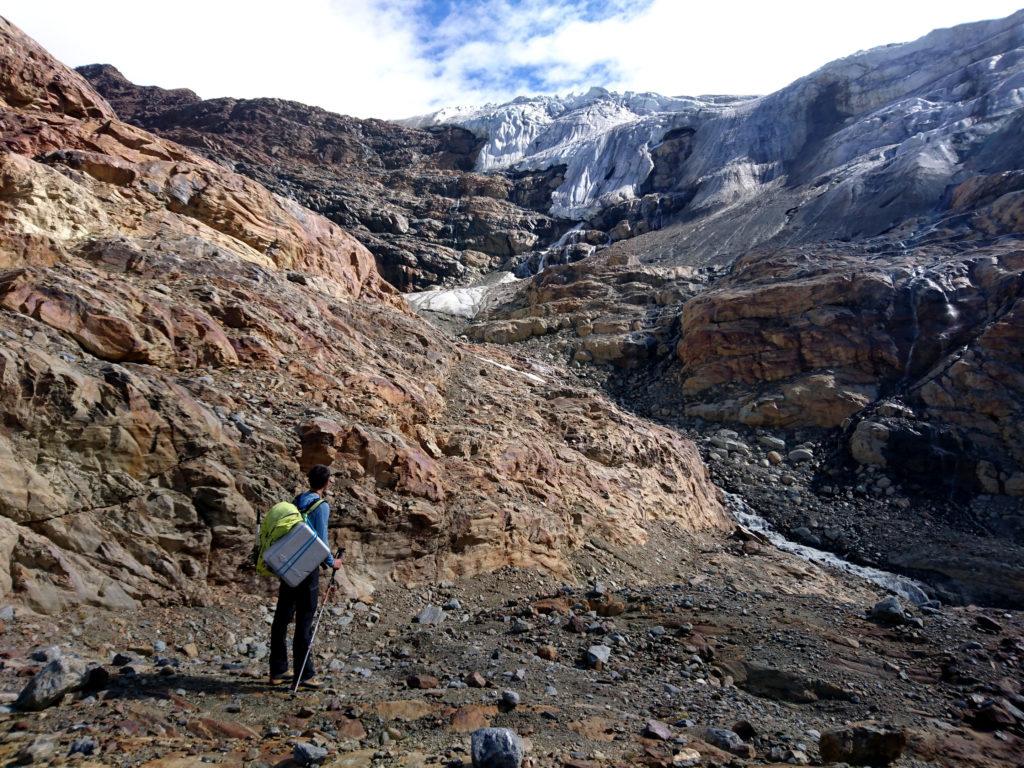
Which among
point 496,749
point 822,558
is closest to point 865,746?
point 496,749

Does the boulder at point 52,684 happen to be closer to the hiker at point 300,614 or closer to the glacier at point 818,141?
the hiker at point 300,614

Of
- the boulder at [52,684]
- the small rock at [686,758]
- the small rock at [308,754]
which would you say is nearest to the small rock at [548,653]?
the small rock at [686,758]

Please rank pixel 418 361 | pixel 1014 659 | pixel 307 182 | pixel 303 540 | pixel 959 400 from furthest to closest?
pixel 307 182 < pixel 959 400 < pixel 418 361 < pixel 1014 659 < pixel 303 540

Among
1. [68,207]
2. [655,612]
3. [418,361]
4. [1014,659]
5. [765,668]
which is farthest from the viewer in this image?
[418,361]

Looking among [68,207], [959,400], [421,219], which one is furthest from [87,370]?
[421,219]

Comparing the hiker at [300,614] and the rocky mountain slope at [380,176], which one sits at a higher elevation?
the rocky mountain slope at [380,176]

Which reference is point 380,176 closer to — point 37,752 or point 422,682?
point 422,682

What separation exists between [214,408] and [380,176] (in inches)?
2782

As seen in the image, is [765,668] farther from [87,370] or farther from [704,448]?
[704,448]

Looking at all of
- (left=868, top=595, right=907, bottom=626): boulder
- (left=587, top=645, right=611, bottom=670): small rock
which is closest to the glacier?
(left=868, top=595, right=907, bottom=626): boulder

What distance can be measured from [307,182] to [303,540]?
63.9 metres

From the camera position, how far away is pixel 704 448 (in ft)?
67.2

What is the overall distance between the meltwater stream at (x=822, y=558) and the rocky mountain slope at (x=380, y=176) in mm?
39315

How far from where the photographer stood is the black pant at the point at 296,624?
4.10m
